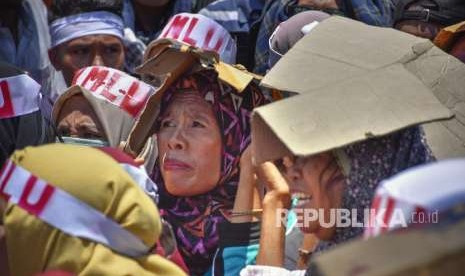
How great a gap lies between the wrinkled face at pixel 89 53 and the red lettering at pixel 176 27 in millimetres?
683

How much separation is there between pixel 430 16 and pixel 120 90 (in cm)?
129

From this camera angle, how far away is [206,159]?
4.13 metres

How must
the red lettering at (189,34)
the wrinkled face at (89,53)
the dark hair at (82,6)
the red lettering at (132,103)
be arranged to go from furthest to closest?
the dark hair at (82,6), the wrinkled face at (89,53), the red lettering at (189,34), the red lettering at (132,103)

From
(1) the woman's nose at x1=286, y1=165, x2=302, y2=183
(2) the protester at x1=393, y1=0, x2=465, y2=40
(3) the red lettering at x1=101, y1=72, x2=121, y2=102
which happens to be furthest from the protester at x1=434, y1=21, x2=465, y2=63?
(1) the woman's nose at x1=286, y1=165, x2=302, y2=183

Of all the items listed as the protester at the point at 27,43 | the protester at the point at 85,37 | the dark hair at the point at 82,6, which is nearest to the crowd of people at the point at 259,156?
the protester at the point at 85,37

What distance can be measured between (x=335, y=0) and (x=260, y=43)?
39cm

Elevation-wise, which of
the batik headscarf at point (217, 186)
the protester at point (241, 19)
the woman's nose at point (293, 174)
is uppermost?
the woman's nose at point (293, 174)

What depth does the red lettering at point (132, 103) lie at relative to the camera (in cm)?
483

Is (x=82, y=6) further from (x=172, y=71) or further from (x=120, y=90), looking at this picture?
(x=172, y=71)

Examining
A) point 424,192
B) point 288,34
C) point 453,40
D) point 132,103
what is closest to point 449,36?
point 453,40

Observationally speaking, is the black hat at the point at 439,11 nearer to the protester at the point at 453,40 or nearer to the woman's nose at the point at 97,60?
the protester at the point at 453,40

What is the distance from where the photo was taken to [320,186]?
3.00 meters

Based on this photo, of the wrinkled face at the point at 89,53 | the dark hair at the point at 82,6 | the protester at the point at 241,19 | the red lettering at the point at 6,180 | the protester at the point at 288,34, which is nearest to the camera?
the red lettering at the point at 6,180

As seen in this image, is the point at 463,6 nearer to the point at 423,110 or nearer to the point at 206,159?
the point at 206,159
